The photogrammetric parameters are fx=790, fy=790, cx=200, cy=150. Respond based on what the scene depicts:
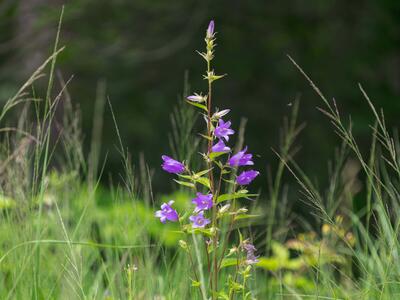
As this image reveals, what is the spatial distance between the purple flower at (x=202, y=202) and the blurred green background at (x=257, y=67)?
6650 mm

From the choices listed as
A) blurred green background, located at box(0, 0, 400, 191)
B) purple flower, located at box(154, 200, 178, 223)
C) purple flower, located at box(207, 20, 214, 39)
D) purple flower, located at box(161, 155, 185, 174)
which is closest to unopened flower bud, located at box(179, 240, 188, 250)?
purple flower, located at box(154, 200, 178, 223)

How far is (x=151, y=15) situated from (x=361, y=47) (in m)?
2.46

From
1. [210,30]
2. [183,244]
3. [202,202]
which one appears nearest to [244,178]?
[202,202]

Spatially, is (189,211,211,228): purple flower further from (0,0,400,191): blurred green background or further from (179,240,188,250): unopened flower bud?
(0,0,400,191): blurred green background

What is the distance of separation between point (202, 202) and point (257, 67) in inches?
302

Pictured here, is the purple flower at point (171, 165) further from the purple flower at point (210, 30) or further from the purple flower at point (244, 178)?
the purple flower at point (210, 30)

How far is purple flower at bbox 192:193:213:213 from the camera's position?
6.41ft

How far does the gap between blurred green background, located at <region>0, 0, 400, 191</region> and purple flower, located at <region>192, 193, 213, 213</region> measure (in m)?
6.65

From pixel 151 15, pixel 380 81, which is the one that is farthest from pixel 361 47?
pixel 151 15

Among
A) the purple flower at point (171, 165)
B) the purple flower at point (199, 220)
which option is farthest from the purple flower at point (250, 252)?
the purple flower at point (171, 165)

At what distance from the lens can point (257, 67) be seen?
953 cm

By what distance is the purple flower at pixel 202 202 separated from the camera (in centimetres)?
195

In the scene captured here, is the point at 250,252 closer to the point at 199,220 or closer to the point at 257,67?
the point at 199,220

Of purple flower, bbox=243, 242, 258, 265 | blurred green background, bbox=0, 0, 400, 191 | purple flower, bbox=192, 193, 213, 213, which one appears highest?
purple flower, bbox=192, 193, 213, 213
